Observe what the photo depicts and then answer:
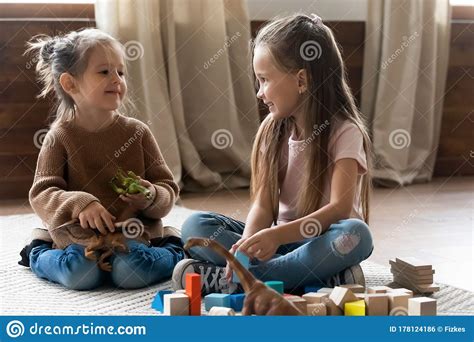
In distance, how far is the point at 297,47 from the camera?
59.5 inches

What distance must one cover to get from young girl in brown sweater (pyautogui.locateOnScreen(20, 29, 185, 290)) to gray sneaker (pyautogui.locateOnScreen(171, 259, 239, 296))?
0.36ft

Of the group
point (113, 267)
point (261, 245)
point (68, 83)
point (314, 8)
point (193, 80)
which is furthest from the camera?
point (314, 8)

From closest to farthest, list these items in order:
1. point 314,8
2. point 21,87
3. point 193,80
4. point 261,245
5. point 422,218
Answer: point 261,245 → point 422,218 → point 21,87 → point 193,80 → point 314,8

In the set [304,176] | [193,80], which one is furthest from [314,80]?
[193,80]

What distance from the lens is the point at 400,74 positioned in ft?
9.73

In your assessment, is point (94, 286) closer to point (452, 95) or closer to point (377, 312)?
point (377, 312)

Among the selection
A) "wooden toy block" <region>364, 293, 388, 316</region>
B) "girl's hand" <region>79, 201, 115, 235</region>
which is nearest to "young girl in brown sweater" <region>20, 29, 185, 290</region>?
"girl's hand" <region>79, 201, 115, 235</region>

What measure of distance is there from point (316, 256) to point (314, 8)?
1601mm

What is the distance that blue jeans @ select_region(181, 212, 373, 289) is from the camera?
1.45 m

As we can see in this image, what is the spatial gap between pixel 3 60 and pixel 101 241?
1239 millimetres

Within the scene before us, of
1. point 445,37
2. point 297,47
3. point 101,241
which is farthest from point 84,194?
point 445,37

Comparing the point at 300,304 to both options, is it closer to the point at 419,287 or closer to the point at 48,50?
the point at 419,287

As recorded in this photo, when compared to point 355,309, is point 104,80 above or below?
above

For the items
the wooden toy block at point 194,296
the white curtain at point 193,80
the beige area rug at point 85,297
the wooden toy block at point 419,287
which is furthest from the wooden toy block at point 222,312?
the white curtain at point 193,80
